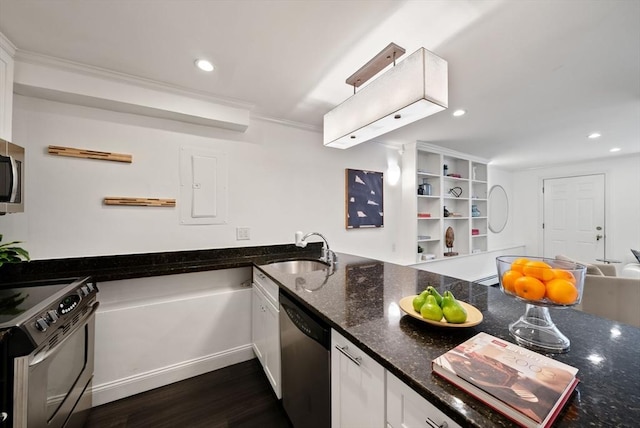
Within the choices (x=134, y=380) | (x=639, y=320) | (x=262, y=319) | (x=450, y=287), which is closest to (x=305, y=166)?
(x=262, y=319)

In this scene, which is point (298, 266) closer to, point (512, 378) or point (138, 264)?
point (138, 264)

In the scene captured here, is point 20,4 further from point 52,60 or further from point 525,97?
point 525,97

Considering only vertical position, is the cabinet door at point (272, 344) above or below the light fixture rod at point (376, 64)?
below

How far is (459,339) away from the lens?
2.66 feet

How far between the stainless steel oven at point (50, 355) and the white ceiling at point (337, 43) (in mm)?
1402

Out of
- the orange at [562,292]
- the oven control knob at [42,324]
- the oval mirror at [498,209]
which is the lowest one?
the oven control knob at [42,324]

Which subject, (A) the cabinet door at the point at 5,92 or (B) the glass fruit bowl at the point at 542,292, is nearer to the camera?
(B) the glass fruit bowl at the point at 542,292

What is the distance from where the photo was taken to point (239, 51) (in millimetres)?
1453

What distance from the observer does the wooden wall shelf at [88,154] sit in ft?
5.40

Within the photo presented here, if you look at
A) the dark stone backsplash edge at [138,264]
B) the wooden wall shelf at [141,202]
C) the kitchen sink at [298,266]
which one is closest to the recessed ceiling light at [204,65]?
the wooden wall shelf at [141,202]

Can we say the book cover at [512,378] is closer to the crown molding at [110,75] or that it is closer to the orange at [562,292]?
the orange at [562,292]

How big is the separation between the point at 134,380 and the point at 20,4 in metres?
2.30

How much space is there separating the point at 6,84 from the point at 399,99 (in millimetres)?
2201

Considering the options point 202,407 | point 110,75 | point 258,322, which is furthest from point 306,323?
point 110,75
